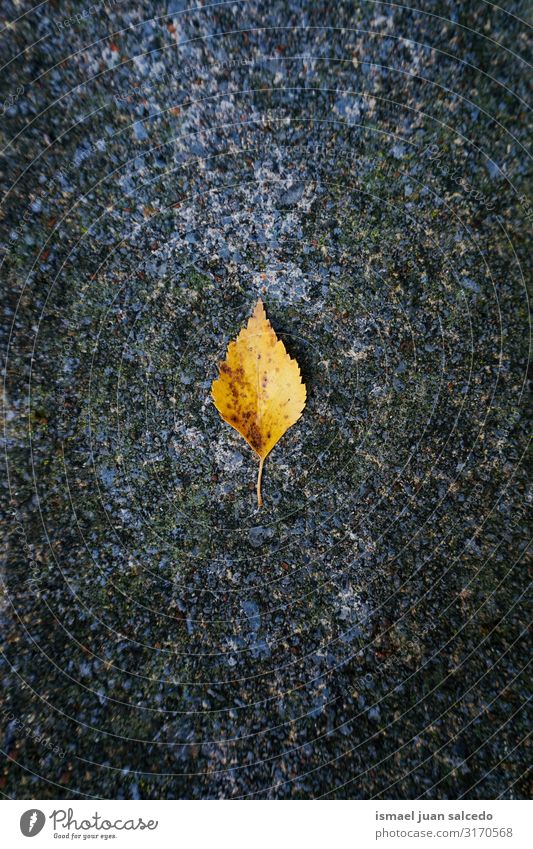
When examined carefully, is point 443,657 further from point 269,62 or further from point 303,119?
point 269,62

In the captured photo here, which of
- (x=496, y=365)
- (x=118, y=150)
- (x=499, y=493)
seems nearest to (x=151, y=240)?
(x=118, y=150)
